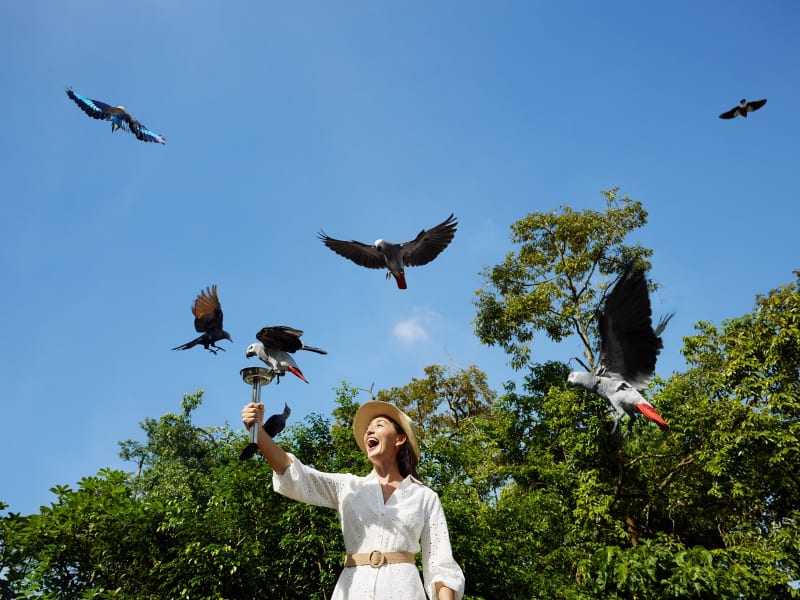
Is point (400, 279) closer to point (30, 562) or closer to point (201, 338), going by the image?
point (201, 338)

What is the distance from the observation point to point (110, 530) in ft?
25.8

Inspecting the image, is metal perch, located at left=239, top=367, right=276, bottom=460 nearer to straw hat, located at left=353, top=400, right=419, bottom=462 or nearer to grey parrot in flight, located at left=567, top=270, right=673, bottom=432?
straw hat, located at left=353, top=400, right=419, bottom=462

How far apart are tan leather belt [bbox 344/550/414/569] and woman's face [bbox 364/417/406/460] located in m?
0.56

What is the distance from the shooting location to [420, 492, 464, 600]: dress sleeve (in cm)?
296

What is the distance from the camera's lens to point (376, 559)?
294 cm

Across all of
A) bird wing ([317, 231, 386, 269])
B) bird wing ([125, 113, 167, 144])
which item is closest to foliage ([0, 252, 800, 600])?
bird wing ([317, 231, 386, 269])

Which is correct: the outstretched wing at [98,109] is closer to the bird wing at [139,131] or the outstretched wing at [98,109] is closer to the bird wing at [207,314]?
the bird wing at [139,131]

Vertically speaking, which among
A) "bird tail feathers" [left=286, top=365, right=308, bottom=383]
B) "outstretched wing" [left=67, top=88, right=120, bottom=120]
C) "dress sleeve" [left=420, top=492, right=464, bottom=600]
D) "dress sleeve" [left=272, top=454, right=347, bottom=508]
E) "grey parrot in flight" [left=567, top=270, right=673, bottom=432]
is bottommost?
"dress sleeve" [left=420, top=492, right=464, bottom=600]

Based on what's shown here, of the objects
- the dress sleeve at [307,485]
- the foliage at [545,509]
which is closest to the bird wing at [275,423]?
the dress sleeve at [307,485]

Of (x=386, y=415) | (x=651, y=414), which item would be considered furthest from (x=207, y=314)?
(x=651, y=414)

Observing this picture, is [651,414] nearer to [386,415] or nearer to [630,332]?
[630,332]

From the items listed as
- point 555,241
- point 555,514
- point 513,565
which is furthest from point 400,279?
point 555,241

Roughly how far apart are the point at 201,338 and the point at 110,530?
381 centimetres

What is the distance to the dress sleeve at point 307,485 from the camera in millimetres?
3125
